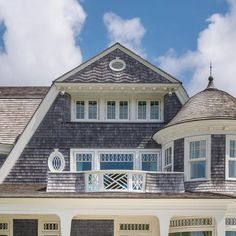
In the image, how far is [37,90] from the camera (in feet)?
99.7

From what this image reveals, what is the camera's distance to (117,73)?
27016 mm

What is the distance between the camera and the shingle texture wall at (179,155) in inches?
966

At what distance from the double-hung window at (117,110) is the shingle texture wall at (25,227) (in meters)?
5.57

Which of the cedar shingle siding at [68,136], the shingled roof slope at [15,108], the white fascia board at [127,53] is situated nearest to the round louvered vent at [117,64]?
the white fascia board at [127,53]

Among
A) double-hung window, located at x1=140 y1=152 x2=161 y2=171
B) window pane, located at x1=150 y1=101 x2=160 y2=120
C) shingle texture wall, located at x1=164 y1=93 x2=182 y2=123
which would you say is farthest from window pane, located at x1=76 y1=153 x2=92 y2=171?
shingle texture wall, located at x1=164 y1=93 x2=182 y2=123

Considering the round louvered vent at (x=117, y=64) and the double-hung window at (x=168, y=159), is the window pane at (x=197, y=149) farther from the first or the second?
the round louvered vent at (x=117, y=64)

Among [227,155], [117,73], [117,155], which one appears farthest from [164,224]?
[117,73]

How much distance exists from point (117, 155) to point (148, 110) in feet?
8.11

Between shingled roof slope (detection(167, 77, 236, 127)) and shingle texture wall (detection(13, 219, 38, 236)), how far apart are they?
6868 mm

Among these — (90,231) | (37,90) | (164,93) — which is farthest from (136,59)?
(90,231)

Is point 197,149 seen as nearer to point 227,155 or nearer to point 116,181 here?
point 227,155

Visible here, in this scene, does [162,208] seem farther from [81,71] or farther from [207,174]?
[81,71]

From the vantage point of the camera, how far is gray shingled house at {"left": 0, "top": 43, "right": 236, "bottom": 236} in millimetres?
21469

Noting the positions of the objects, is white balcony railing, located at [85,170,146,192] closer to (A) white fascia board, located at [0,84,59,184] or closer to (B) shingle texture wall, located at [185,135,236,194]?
(B) shingle texture wall, located at [185,135,236,194]
